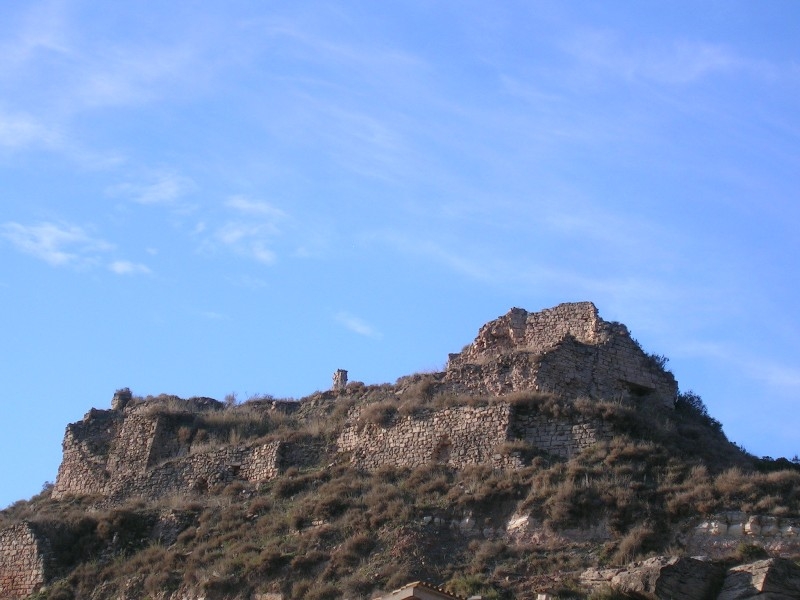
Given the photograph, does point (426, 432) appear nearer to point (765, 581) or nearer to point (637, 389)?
point (637, 389)

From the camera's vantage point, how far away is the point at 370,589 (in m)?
23.8

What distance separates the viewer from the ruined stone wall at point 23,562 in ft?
A: 92.5

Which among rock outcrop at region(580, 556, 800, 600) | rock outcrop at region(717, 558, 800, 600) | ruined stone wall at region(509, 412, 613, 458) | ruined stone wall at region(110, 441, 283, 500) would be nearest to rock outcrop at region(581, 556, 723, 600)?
rock outcrop at region(580, 556, 800, 600)

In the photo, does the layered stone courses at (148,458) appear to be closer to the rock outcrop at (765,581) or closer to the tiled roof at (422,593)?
the tiled roof at (422,593)

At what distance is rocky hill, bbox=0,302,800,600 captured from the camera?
23.6 m

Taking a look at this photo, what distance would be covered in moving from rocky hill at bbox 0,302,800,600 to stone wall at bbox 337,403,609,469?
0.13 feet

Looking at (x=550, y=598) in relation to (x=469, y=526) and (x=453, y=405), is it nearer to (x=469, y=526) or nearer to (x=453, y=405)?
(x=469, y=526)

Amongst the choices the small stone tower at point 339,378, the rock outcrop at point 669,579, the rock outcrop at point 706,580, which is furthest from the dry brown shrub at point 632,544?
the small stone tower at point 339,378

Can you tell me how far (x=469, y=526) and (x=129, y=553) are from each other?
6.51 meters

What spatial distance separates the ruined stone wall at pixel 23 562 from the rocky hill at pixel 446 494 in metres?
0.04

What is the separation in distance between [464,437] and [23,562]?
817cm

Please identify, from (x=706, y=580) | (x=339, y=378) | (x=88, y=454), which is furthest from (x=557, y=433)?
(x=88, y=454)

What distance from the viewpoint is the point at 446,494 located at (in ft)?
87.4

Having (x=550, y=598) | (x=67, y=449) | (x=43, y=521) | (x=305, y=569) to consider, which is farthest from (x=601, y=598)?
(x=67, y=449)
